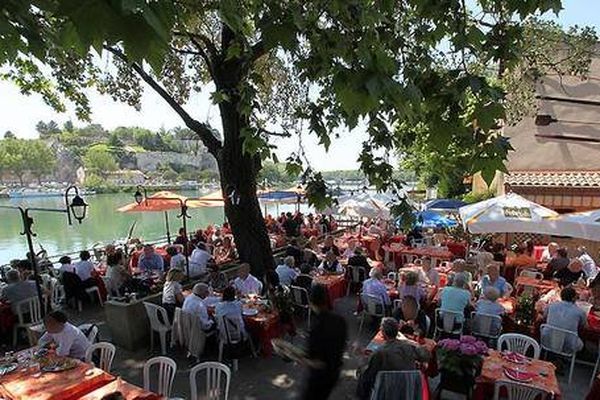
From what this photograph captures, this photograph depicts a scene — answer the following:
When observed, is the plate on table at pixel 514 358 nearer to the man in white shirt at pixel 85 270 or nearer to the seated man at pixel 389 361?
the seated man at pixel 389 361

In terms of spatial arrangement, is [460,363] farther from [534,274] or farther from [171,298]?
[534,274]

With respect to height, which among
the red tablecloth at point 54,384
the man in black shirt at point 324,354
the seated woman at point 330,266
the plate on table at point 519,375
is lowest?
the plate on table at point 519,375

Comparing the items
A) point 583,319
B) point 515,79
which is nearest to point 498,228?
point 583,319

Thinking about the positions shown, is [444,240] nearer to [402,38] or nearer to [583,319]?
[583,319]

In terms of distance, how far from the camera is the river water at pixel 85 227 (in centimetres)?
3123

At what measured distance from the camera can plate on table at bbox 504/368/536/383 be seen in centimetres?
480

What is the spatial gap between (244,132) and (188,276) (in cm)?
685

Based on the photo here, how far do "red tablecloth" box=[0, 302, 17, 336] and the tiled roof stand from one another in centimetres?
1416

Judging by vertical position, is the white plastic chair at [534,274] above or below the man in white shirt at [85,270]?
below

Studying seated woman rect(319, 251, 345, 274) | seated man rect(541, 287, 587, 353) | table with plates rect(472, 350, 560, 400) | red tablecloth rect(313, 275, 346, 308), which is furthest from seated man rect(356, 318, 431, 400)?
seated woman rect(319, 251, 345, 274)

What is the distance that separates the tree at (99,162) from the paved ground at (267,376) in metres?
80.9

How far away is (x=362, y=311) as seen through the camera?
864cm

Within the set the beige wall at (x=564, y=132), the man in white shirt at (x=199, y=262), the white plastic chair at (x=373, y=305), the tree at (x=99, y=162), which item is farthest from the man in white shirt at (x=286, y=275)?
the tree at (x=99, y=162)

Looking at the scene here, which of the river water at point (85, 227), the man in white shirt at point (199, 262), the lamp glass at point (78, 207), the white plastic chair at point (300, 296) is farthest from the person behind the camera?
the river water at point (85, 227)
